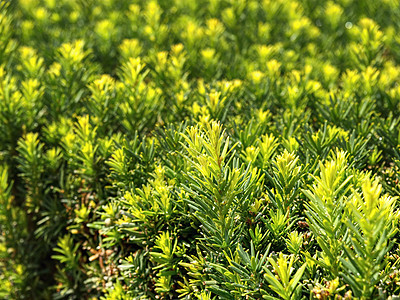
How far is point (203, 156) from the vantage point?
1.70 m

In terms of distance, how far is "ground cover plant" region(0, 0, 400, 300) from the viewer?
1.67 meters

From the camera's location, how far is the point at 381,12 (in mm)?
4223

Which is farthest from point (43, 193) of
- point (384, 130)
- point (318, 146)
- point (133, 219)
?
point (384, 130)

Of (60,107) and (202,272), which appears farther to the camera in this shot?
(60,107)

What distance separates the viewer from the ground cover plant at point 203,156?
1.67 meters

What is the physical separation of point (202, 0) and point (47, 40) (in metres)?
1.63

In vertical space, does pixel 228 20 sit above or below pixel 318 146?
above

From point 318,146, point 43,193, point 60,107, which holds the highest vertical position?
point 318,146

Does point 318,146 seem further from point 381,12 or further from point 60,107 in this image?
point 381,12

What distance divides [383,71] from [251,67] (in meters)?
1.00

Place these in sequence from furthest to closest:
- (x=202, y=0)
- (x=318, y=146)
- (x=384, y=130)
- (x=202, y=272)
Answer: (x=202, y=0) → (x=384, y=130) → (x=318, y=146) → (x=202, y=272)

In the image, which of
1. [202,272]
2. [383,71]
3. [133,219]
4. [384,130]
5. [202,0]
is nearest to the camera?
[202,272]

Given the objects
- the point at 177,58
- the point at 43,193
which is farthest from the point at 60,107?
the point at 177,58

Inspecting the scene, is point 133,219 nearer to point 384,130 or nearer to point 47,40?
point 384,130
